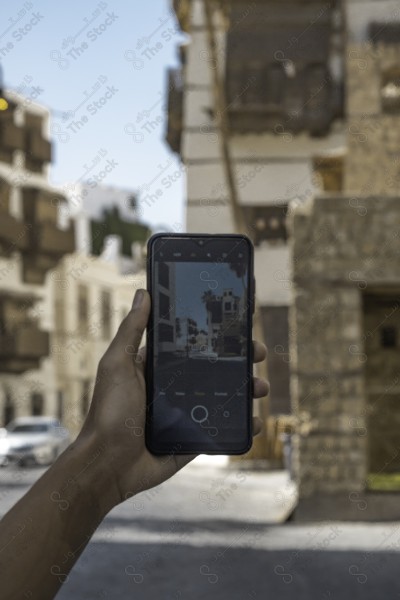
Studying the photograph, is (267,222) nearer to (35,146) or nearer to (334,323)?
(334,323)

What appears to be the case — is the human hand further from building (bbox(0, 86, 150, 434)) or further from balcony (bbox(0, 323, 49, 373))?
balcony (bbox(0, 323, 49, 373))

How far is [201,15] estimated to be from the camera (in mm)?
32594

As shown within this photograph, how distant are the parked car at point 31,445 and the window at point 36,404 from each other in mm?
23845

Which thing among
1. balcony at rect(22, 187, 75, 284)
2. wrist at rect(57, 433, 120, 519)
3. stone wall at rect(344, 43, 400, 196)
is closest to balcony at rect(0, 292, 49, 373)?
balcony at rect(22, 187, 75, 284)

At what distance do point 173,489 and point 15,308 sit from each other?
33847 millimetres

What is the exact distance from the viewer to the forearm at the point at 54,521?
197 cm

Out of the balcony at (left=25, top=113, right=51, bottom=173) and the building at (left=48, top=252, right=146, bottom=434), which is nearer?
the balcony at (left=25, top=113, right=51, bottom=173)

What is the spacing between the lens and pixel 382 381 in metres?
15.4

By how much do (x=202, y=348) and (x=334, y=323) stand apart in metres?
11.3

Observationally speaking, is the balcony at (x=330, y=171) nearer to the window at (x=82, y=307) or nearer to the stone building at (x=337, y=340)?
the stone building at (x=337, y=340)

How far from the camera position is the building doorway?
50.0 feet

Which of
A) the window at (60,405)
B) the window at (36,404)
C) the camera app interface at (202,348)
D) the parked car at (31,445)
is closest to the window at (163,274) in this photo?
the camera app interface at (202,348)

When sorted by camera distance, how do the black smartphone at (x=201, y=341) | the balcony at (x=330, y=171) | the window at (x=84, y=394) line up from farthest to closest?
the window at (x=84, y=394)
the balcony at (x=330, y=171)
the black smartphone at (x=201, y=341)

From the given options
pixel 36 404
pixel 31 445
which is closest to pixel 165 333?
pixel 31 445
